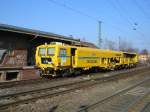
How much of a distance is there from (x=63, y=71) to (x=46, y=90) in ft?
27.0

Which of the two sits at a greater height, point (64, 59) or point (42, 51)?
point (42, 51)

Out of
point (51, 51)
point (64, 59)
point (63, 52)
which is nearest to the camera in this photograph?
point (51, 51)

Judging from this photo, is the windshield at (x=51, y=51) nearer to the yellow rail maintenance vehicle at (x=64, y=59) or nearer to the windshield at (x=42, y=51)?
the yellow rail maintenance vehicle at (x=64, y=59)

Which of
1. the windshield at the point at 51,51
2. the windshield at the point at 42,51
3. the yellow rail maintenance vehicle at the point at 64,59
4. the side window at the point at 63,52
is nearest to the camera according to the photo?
the yellow rail maintenance vehicle at the point at 64,59

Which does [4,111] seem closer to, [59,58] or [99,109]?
[99,109]

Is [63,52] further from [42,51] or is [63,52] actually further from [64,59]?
[42,51]

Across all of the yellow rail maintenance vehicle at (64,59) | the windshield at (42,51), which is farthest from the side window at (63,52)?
the windshield at (42,51)

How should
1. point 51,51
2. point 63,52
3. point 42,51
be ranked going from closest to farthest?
point 51,51 → point 63,52 → point 42,51

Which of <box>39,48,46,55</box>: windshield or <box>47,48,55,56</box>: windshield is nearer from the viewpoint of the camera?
<box>47,48,55,56</box>: windshield

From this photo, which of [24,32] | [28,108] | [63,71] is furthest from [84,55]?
[28,108]

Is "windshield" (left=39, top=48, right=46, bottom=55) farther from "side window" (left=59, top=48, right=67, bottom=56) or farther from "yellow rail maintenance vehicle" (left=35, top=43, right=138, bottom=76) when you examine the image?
"side window" (left=59, top=48, right=67, bottom=56)

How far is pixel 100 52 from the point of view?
103 ft

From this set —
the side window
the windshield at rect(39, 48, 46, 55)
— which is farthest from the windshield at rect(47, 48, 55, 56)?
the side window

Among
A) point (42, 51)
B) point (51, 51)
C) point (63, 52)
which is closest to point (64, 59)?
point (63, 52)
